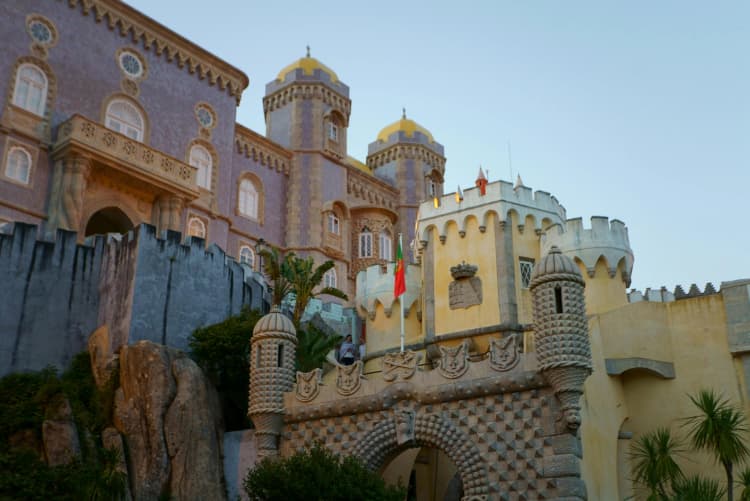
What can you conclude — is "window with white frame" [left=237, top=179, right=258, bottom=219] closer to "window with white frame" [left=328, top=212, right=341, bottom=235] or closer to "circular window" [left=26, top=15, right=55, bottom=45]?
"window with white frame" [left=328, top=212, right=341, bottom=235]

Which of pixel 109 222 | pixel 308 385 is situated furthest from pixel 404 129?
pixel 308 385

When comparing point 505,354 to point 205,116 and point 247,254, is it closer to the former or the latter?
point 247,254

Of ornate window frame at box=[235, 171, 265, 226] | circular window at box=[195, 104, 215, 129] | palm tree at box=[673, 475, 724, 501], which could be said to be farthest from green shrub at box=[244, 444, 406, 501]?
ornate window frame at box=[235, 171, 265, 226]

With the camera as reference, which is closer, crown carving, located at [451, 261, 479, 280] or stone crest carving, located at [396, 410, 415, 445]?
stone crest carving, located at [396, 410, 415, 445]

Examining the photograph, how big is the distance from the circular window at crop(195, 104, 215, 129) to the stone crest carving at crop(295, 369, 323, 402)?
2105 centimetres

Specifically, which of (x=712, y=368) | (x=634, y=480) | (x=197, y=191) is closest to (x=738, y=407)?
(x=712, y=368)

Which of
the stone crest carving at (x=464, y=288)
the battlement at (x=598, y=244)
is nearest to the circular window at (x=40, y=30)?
the stone crest carving at (x=464, y=288)

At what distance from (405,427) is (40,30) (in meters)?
24.1

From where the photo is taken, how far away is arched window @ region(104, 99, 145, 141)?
122 feet

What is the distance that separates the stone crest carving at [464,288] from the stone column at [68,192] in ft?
48.0

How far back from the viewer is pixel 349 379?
22.7 m

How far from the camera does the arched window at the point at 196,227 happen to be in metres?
39.2

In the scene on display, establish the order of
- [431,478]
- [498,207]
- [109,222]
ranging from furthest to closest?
[109,222]
[498,207]
[431,478]

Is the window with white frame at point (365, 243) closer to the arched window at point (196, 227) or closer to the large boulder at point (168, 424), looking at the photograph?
the arched window at point (196, 227)
